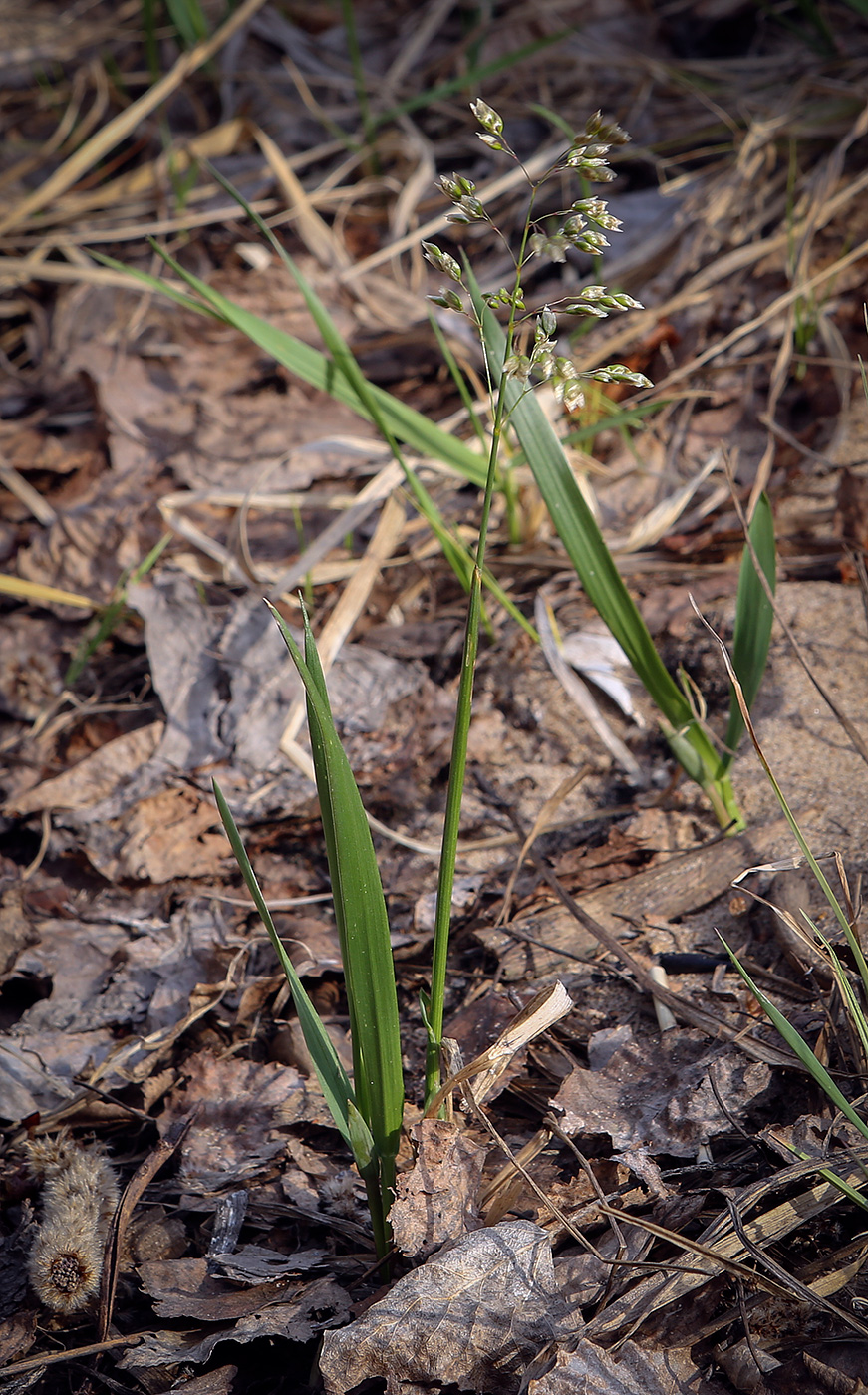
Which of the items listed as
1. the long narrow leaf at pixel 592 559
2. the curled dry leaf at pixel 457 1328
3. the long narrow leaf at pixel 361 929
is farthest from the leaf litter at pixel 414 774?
the long narrow leaf at pixel 592 559

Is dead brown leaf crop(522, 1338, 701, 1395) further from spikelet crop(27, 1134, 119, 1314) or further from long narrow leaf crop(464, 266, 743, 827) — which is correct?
long narrow leaf crop(464, 266, 743, 827)

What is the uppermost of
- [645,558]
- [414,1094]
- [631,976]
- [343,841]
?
[343,841]

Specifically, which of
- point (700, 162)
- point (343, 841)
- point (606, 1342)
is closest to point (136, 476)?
point (343, 841)

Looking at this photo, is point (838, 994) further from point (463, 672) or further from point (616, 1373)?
point (463, 672)

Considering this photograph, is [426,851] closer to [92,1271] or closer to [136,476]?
[92,1271]

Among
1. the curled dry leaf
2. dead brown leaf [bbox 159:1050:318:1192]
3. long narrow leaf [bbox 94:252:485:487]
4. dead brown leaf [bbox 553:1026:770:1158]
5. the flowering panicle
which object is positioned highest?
the flowering panicle

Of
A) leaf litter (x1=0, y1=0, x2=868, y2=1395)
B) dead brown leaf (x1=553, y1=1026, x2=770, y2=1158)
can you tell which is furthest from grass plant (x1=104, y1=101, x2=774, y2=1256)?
dead brown leaf (x1=553, y1=1026, x2=770, y2=1158)

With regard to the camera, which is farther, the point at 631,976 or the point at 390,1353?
the point at 631,976
